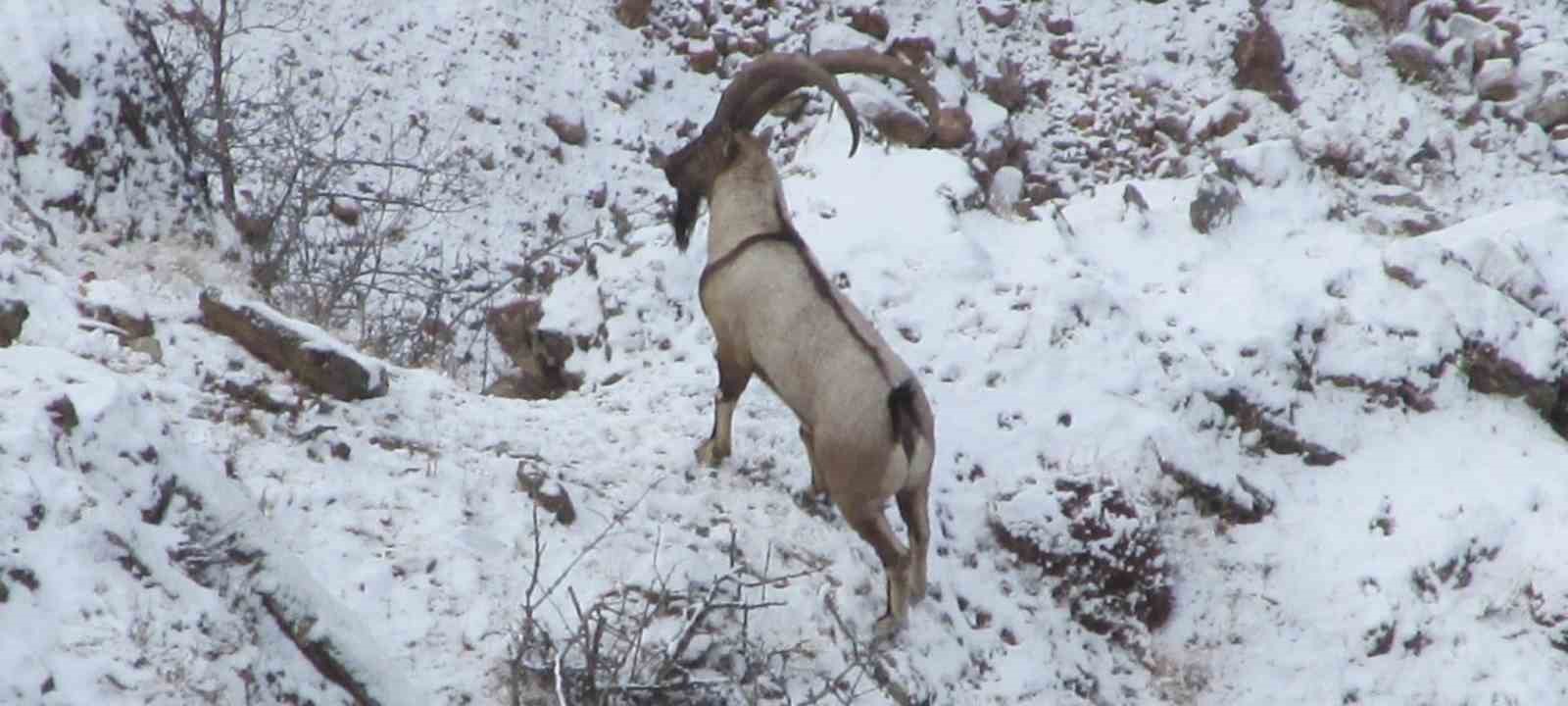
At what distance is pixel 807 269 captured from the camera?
6730 millimetres

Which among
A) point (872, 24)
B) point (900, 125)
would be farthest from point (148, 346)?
point (872, 24)

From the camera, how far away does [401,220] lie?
14227mm

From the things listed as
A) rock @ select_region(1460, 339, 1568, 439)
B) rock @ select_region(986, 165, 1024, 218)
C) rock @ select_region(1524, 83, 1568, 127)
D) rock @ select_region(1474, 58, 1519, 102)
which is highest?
rock @ select_region(986, 165, 1024, 218)

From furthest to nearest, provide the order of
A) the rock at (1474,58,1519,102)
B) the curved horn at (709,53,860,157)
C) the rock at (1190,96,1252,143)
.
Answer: the rock at (1190,96,1252,143) < the rock at (1474,58,1519,102) < the curved horn at (709,53,860,157)

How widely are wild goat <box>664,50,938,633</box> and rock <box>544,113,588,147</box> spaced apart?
831 cm

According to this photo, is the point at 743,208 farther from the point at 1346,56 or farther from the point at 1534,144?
the point at 1346,56

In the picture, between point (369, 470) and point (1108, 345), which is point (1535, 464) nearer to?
point (1108, 345)

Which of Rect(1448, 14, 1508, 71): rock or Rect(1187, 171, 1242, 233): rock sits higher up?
Rect(1187, 171, 1242, 233): rock

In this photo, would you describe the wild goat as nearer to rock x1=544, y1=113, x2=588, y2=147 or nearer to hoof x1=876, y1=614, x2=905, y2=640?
hoof x1=876, y1=614, x2=905, y2=640

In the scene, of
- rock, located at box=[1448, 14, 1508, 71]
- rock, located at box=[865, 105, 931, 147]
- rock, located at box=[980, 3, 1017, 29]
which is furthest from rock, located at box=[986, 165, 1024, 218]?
rock, located at box=[1448, 14, 1508, 71]

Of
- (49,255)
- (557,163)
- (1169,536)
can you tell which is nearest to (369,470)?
(49,255)

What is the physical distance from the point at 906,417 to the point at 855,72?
1826 mm

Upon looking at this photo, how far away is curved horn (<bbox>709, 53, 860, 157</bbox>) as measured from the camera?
6.57m

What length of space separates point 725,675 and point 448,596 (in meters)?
1.04
